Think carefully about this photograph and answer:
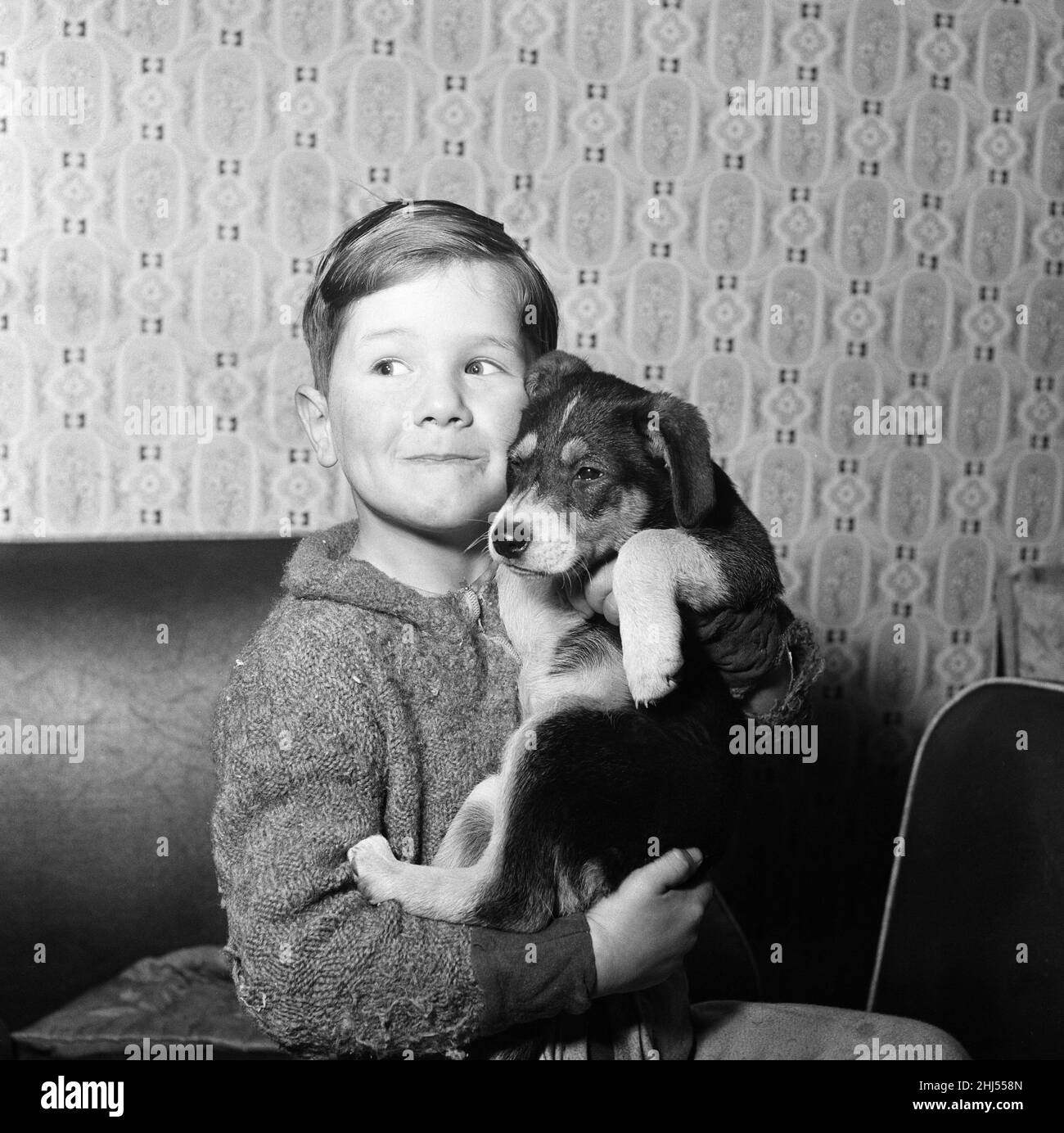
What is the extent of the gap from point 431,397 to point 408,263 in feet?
0.55

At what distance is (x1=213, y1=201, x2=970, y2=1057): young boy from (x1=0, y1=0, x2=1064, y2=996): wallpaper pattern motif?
1.24ft

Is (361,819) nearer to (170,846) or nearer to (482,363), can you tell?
(482,363)

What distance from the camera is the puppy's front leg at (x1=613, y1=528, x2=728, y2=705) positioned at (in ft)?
3.73

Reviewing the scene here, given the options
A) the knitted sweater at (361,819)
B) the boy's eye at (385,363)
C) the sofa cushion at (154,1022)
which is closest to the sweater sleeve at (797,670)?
the knitted sweater at (361,819)

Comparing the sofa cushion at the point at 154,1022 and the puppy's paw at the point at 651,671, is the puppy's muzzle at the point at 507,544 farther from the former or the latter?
the sofa cushion at the point at 154,1022

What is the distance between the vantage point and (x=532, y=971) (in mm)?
1111

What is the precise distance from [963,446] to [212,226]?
1.30m

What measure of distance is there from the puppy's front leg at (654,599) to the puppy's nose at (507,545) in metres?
0.11

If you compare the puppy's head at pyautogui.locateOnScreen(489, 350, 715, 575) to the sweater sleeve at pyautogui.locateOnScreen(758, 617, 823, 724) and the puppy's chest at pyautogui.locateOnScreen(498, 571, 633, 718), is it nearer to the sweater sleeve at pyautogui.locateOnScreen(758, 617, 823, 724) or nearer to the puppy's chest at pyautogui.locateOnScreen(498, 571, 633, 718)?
the puppy's chest at pyautogui.locateOnScreen(498, 571, 633, 718)

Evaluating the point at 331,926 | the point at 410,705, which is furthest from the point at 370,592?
the point at 331,926

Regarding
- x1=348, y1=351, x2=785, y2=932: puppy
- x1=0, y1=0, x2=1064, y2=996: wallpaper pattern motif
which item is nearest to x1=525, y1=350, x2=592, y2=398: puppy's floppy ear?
x1=348, y1=351, x2=785, y2=932: puppy

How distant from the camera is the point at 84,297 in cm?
167
